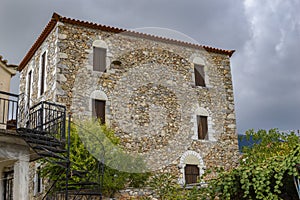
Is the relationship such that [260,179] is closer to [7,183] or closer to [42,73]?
[7,183]

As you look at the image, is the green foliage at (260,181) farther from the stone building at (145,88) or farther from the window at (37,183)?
the window at (37,183)

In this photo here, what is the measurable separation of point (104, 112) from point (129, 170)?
2.73 m

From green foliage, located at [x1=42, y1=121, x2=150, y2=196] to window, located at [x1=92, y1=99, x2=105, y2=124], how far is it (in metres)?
1.49

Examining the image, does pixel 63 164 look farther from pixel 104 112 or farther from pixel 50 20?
pixel 50 20

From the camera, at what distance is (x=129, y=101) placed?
1488 centimetres

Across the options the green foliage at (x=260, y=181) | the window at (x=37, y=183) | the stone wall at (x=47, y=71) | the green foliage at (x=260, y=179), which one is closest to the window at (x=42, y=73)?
the stone wall at (x=47, y=71)

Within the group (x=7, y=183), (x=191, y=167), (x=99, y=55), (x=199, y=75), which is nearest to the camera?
(x=7, y=183)

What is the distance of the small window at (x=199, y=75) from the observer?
16797mm

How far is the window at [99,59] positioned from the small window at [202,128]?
163 inches

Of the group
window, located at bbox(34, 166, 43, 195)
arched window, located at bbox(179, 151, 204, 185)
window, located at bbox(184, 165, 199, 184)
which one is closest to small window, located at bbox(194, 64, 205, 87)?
arched window, located at bbox(179, 151, 204, 185)

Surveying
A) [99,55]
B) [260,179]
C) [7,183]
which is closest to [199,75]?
[99,55]

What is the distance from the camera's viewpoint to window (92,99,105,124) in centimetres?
1417

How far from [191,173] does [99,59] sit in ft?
16.9

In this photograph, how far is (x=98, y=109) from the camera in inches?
562
